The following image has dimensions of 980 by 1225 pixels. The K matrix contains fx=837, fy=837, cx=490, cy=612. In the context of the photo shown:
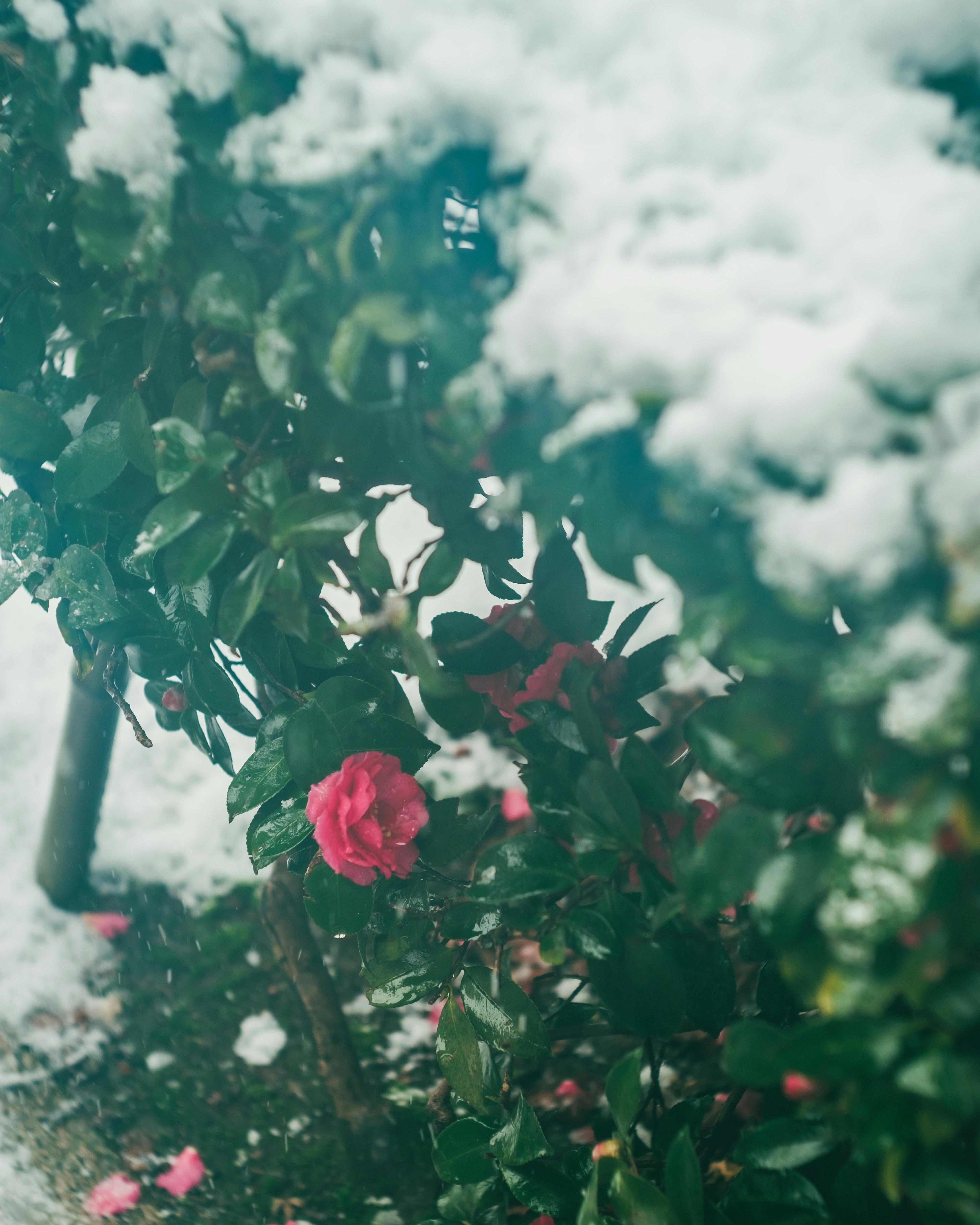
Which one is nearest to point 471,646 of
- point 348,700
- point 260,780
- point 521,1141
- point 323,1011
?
point 348,700

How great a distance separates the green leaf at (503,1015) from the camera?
76 cm

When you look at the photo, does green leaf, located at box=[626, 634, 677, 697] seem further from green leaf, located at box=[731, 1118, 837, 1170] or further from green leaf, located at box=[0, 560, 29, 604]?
green leaf, located at box=[0, 560, 29, 604]

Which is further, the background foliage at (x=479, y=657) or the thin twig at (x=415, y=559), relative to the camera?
the thin twig at (x=415, y=559)

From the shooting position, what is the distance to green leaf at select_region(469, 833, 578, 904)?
69 centimetres

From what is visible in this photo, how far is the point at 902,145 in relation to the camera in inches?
19.2

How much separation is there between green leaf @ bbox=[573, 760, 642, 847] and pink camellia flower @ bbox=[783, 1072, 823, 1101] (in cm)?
20

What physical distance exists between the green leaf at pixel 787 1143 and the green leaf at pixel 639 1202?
7 cm

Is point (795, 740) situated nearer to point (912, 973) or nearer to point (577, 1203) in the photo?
point (912, 973)

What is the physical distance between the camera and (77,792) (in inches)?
65.7

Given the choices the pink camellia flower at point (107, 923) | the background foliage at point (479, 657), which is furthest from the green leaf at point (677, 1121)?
the pink camellia flower at point (107, 923)

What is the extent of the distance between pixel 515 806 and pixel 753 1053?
121cm

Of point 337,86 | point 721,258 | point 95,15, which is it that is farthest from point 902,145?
point 95,15

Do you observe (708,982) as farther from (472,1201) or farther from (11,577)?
(11,577)

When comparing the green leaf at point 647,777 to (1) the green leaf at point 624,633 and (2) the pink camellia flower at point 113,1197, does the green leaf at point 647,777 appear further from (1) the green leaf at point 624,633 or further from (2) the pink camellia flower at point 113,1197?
(2) the pink camellia flower at point 113,1197
